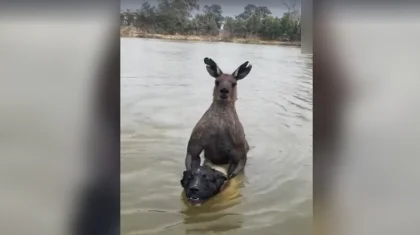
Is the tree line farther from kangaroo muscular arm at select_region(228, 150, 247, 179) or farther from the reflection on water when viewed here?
kangaroo muscular arm at select_region(228, 150, 247, 179)

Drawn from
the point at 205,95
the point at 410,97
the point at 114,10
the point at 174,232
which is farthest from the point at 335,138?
the point at 114,10

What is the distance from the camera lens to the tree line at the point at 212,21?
114cm

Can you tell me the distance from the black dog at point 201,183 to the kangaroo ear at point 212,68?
223 millimetres

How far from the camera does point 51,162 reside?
110cm

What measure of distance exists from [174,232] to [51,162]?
0.33m

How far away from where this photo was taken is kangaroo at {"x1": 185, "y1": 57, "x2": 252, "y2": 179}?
1.14 m

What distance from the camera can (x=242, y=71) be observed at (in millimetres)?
1150

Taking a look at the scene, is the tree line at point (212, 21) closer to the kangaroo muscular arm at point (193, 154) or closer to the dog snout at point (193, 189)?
the kangaroo muscular arm at point (193, 154)

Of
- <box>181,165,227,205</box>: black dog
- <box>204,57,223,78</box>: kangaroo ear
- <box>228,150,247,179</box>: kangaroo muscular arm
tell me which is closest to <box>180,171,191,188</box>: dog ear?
<box>181,165,227,205</box>: black dog

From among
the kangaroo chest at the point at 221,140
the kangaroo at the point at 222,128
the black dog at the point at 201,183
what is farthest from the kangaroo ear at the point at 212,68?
the black dog at the point at 201,183

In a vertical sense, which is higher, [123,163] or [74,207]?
[123,163]

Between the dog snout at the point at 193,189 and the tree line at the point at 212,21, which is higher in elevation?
the tree line at the point at 212,21

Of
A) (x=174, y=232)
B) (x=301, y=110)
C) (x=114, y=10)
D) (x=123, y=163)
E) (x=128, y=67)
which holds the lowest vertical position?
(x=174, y=232)

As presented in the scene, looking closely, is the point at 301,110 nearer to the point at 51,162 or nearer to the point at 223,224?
the point at 223,224
